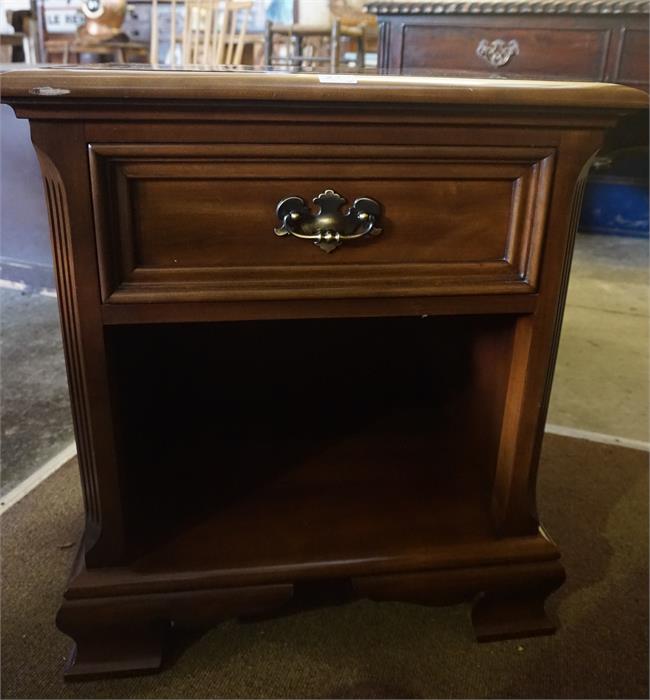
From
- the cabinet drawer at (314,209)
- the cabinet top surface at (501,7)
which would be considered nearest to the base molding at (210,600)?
the cabinet drawer at (314,209)

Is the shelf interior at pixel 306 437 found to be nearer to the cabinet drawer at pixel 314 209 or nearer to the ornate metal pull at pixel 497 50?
the cabinet drawer at pixel 314 209

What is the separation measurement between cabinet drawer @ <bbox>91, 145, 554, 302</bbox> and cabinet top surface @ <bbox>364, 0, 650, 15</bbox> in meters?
1.45

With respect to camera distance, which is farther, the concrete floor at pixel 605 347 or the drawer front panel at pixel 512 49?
the drawer front panel at pixel 512 49

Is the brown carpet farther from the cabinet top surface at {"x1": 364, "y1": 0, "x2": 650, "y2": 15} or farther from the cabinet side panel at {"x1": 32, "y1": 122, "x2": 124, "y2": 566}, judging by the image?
the cabinet top surface at {"x1": 364, "y1": 0, "x2": 650, "y2": 15}

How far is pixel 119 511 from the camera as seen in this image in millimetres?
683

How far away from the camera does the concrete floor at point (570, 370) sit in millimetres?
1184

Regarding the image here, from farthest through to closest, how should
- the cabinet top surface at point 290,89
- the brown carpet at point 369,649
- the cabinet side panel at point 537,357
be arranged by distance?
1. the brown carpet at point 369,649
2. the cabinet side panel at point 537,357
3. the cabinet top surface at point 290,89

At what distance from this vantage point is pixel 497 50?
6.25 feet

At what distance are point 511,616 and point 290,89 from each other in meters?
0.61

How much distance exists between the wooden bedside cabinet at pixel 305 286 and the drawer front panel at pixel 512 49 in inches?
51.9

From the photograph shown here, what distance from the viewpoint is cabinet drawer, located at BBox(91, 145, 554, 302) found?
568mm

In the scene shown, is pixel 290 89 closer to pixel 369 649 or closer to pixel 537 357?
pixel 537 357

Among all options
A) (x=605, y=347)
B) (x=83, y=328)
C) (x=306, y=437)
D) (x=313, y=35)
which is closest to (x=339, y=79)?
(x=83, y=328)

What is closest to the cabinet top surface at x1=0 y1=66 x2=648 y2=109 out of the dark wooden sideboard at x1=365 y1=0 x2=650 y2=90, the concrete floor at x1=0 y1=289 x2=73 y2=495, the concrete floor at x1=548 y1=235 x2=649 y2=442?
the concrete floor at x1=0 y1=289 x2=73 y2=495
